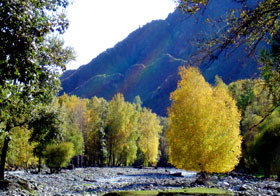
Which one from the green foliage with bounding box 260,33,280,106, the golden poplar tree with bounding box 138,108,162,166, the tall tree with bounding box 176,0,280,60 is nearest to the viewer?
the tall tree with bounding box 176,0,280,60

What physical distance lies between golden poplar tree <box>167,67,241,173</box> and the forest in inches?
2.8

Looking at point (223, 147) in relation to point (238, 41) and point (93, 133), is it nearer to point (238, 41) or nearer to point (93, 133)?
point (238, 41)

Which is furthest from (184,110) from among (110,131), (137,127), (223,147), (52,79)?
(137,127)

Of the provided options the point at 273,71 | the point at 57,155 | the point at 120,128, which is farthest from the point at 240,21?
the point at 120,128

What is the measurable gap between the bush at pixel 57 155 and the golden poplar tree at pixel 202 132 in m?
22.0

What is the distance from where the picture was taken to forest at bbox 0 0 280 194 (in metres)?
6.36

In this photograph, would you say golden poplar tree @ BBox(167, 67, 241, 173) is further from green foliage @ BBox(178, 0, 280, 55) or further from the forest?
green foliage @ BBox(178, 0, 280, 55)

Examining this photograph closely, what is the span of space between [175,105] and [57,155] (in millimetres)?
22924

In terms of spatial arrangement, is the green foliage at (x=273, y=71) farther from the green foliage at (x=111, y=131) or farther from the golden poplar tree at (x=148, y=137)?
the golden poplar tree at (x=148, y=137)

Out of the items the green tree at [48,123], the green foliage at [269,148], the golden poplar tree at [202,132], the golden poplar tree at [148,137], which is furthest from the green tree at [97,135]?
the green tree at [48,123]

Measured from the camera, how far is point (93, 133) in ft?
204

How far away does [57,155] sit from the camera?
39625 millimetres

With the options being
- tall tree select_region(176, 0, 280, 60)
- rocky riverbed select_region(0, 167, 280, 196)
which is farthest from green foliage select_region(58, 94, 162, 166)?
tall tree select_region(176, 0, 280, 60)

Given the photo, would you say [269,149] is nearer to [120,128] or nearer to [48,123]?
[48,123]
